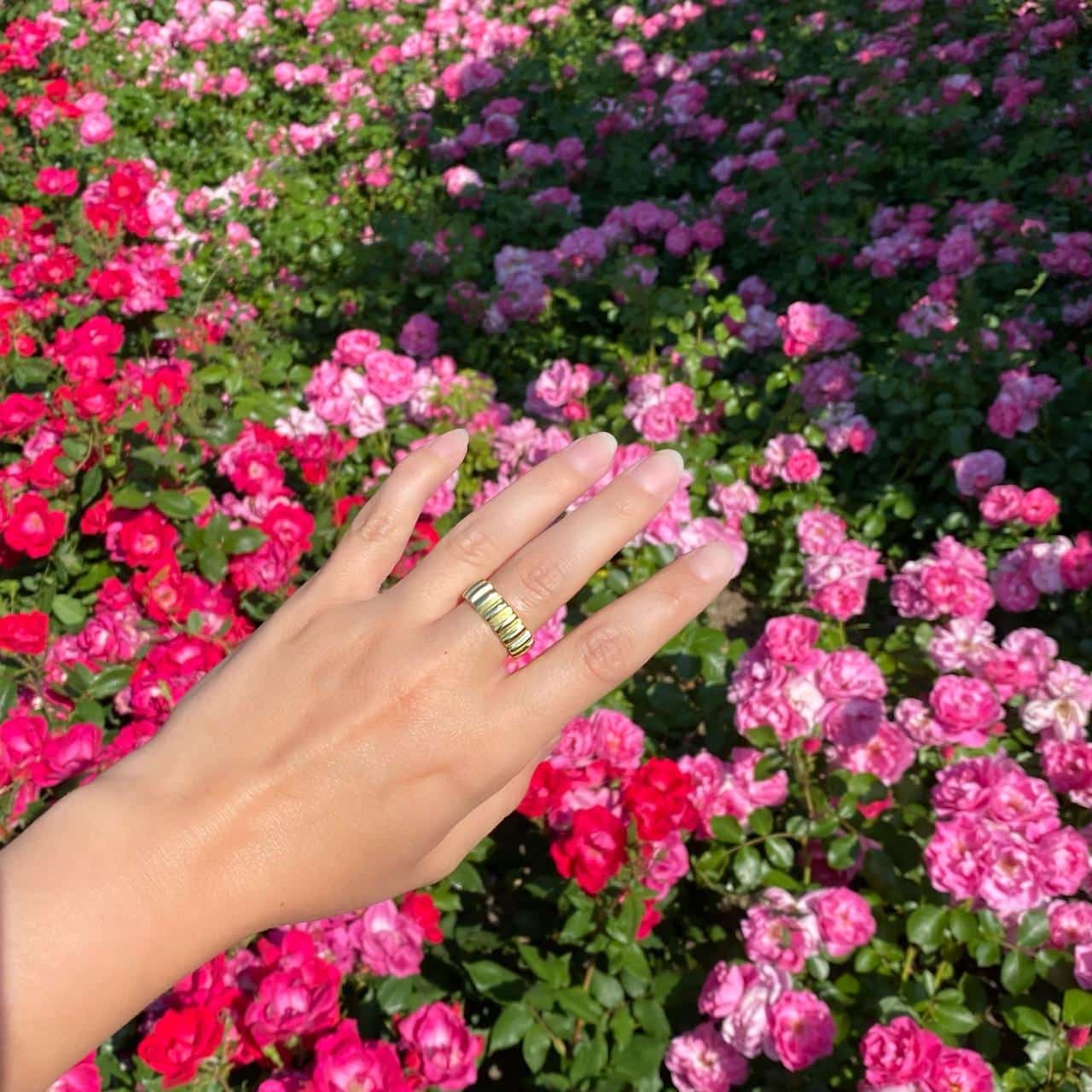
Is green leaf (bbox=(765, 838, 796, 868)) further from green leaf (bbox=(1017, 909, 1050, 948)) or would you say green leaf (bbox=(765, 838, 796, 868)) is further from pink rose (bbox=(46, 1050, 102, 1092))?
pink rose (bbox=(46, 1050, 102, 1092))

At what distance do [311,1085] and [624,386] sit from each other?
2294 mm

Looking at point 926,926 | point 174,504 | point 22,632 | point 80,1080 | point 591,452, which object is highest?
point 591,452

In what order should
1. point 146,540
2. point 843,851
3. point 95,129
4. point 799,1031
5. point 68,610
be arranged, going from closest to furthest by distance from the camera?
point 799,1031, point 843,851, point 146,540, point 68,610, point 95,129

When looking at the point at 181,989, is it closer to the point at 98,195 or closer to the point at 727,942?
the point at 727,942

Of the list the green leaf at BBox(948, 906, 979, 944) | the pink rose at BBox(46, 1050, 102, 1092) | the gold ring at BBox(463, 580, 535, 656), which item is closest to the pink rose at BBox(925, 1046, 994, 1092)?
the green leaf at BBox(948, 906, 979, 944)

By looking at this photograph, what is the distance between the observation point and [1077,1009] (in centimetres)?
142

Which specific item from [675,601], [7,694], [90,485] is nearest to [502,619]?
[675,601]

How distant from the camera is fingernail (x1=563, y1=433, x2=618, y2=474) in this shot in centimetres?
120

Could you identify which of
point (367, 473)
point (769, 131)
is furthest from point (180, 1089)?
point (769, 131)

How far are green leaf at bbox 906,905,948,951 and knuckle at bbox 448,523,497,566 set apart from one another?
40.7 inches

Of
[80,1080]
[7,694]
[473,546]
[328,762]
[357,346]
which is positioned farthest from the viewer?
[357,346]

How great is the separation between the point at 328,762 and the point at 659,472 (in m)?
0.57

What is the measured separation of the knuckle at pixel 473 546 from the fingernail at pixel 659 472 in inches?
8.5

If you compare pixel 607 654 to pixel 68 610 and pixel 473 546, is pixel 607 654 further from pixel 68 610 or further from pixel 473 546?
pixel 68 610
